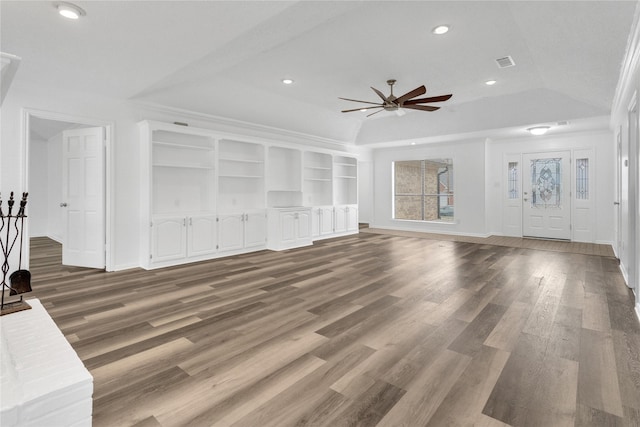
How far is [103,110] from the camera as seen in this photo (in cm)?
480

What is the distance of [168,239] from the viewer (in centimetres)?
521

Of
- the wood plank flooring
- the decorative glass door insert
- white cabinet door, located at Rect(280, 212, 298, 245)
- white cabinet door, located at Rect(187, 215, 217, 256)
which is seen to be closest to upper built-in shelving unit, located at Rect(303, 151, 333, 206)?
white cabinet door, located at Rect(280, 212, 298, 245)

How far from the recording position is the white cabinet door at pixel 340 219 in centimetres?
845

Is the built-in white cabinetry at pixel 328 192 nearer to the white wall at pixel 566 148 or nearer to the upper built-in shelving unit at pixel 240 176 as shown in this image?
the upper built-in shelving unit at pixel 240 176

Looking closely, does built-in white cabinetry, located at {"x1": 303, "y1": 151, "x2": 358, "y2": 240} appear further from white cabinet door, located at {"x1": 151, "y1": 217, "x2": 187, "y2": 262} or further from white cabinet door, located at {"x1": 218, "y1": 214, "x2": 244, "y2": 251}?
white cabinet door, located at {"x1": 151, "y1": 217, "x2": 187, "y2": 262}

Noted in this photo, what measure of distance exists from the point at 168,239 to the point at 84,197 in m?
1.41

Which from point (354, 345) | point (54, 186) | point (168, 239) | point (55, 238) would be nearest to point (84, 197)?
point (168, 239)

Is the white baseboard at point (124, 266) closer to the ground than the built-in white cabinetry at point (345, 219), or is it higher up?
closer to the ground

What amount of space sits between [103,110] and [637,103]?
6.43 m

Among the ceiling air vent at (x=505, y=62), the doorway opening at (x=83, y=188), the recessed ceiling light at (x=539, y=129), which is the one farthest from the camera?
the recessed ceiling light at (x=539, y=129)

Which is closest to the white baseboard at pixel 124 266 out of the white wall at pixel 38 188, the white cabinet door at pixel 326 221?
the white cabinet door at pixel 326 221

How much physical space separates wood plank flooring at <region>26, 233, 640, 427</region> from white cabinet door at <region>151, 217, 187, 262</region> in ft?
1.68

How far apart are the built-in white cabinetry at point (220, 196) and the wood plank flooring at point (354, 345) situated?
87 centimetres

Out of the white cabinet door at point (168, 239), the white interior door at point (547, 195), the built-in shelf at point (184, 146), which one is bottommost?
the white cabinet door at point (168, 239)
